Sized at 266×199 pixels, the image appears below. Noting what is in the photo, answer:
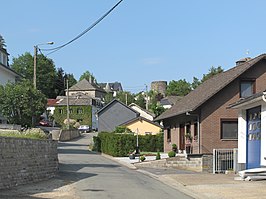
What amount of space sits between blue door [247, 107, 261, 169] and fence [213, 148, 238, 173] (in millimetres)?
4845

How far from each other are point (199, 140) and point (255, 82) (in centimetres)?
510

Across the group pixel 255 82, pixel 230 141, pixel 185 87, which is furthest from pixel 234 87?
pixel 185 87

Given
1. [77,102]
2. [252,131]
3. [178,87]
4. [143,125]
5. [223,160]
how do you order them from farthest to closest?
[178,87], [77,102], [143,125], [223,160], [252,131]

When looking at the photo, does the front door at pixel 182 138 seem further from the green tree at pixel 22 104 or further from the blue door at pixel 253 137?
the blue door at pixel 253 137

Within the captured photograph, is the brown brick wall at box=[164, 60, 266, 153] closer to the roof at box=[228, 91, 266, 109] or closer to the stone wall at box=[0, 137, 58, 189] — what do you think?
the roof at box=[228, 91, 266, 109]

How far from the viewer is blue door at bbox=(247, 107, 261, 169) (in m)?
23.0

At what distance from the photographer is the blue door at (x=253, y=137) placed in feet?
75.5

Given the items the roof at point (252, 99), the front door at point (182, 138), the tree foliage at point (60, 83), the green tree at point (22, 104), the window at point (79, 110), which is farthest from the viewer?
the tree foliage at point (60, 83)

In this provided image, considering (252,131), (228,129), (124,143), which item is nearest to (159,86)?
(124,143)

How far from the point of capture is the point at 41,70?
394 feet

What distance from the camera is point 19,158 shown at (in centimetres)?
1858

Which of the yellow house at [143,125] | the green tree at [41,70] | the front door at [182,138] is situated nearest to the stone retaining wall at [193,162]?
the front door at [182,138]

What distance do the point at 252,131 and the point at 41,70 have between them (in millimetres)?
100200

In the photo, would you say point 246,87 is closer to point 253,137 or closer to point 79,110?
point 253,137
